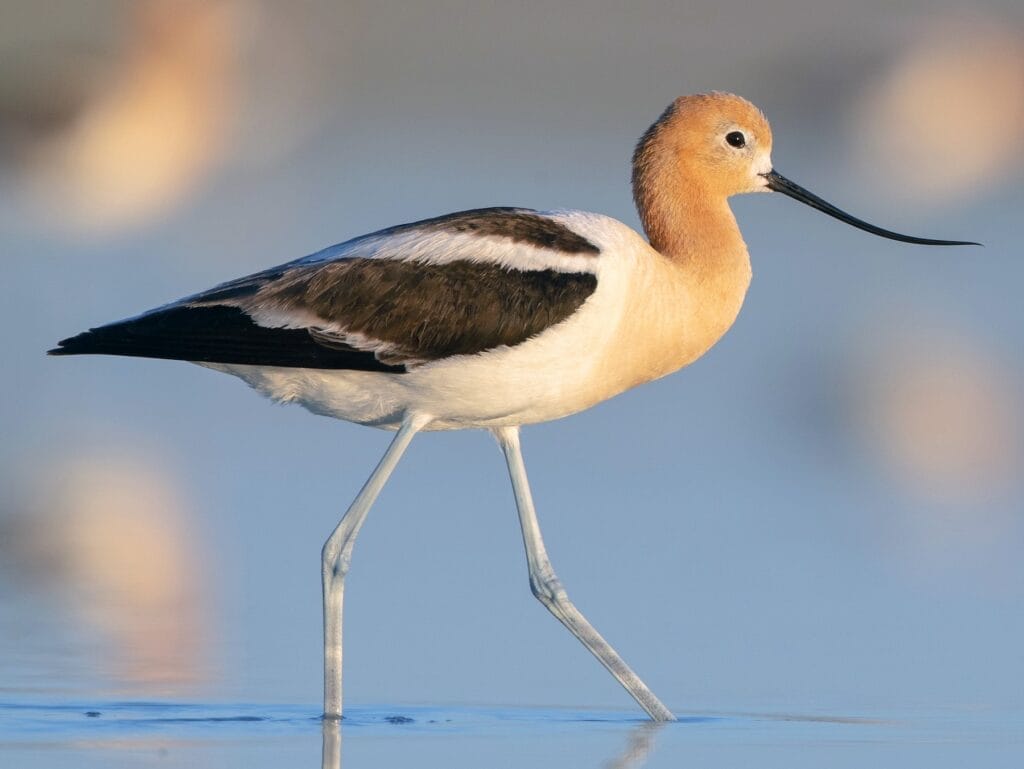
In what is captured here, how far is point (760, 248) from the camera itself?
1443 centimetres

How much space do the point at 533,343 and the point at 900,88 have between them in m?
12.0

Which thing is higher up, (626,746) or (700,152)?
(700,152)

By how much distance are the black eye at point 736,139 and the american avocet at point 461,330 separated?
50 cm

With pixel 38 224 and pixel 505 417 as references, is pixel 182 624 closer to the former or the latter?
pixel 505 417

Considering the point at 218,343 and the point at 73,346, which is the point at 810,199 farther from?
the point at 73,346

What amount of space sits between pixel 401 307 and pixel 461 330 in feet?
0.72

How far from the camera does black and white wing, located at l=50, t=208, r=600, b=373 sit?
6910mm

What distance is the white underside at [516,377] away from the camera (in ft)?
22.5

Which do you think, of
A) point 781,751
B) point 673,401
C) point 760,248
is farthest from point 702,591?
point 760,248

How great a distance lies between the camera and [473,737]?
6.26 m

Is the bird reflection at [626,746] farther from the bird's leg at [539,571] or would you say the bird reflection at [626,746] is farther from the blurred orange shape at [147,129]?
the blurred orange shape at [147,129]

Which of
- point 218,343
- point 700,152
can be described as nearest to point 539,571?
point 218,343

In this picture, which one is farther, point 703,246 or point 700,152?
point 700,152

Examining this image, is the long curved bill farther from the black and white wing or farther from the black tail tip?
the black tail tip
